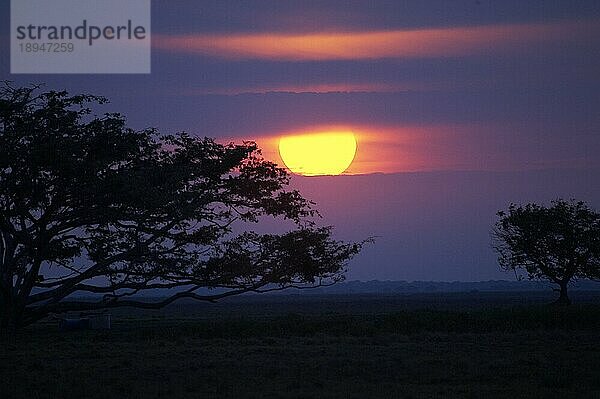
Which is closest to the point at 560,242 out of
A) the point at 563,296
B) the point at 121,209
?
the point at 563,296

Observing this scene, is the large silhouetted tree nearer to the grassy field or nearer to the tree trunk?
the grassy field

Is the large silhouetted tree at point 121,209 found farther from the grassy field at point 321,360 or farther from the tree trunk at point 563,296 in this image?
the tree trunk at point 563,296

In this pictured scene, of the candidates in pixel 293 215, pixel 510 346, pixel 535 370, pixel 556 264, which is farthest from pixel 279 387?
pixel 556 264

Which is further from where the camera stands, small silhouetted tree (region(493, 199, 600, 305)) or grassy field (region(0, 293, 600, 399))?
small silhouetted tree (region(493, 199, 600, 305))

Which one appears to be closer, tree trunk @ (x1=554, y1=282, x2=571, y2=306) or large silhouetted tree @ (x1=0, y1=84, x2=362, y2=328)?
large silhouetted tree @ (x1=0, y1=84, x2=362, y2=328)

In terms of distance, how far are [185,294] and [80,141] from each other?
8357 mm

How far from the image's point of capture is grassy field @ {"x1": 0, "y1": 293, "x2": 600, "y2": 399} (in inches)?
772

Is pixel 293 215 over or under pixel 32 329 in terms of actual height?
over

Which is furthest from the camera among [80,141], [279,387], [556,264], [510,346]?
[556,264]

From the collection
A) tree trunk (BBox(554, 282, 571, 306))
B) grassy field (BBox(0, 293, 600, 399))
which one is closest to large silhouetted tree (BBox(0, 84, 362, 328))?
grassy field (BBox(0, 293, 600, 399))

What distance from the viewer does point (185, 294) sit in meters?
39.9

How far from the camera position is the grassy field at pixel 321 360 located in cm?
1961

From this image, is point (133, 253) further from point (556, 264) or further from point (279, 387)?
point (556, 264)

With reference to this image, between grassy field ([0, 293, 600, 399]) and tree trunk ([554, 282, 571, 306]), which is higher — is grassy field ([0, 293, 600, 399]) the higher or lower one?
the lower one
